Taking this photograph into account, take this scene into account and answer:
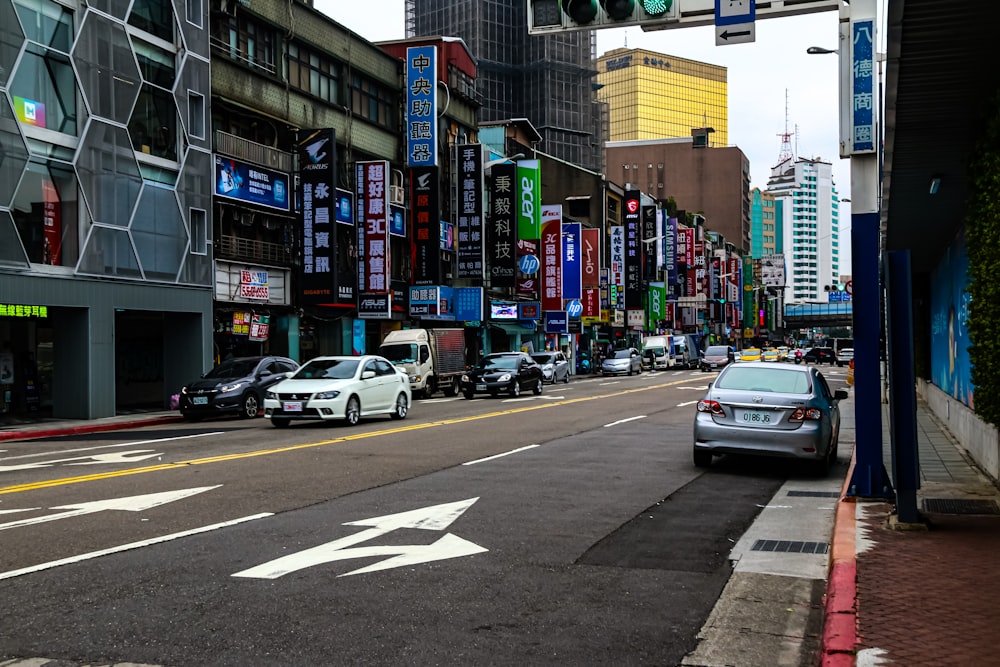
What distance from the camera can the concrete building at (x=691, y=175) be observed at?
538 feet

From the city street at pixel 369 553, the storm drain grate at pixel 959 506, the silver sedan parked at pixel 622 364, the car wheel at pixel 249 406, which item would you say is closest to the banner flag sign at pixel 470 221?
the silver sedan parked at pixel 622 364

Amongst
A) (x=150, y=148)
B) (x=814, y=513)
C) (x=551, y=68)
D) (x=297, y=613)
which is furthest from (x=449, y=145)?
(x=551, y=68)

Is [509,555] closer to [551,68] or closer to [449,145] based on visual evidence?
[449,145]

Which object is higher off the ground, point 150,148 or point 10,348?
point 150,148

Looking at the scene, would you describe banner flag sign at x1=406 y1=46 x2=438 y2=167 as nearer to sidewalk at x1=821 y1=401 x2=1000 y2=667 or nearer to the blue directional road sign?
the blue directional road sign

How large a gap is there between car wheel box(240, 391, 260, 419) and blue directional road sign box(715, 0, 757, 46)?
17666mm

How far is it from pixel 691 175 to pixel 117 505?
16386 centimetres

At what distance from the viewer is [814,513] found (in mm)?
10375

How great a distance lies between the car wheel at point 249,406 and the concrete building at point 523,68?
97.7 meters

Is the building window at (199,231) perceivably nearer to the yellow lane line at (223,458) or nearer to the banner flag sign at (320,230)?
the banner flag sign at (320,230)

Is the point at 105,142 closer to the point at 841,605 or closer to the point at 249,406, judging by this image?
the point at 249,406

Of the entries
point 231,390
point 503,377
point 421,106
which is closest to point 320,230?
point 503,377

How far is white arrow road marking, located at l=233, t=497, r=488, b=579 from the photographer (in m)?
7.19

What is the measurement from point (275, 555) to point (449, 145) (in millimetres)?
47908
